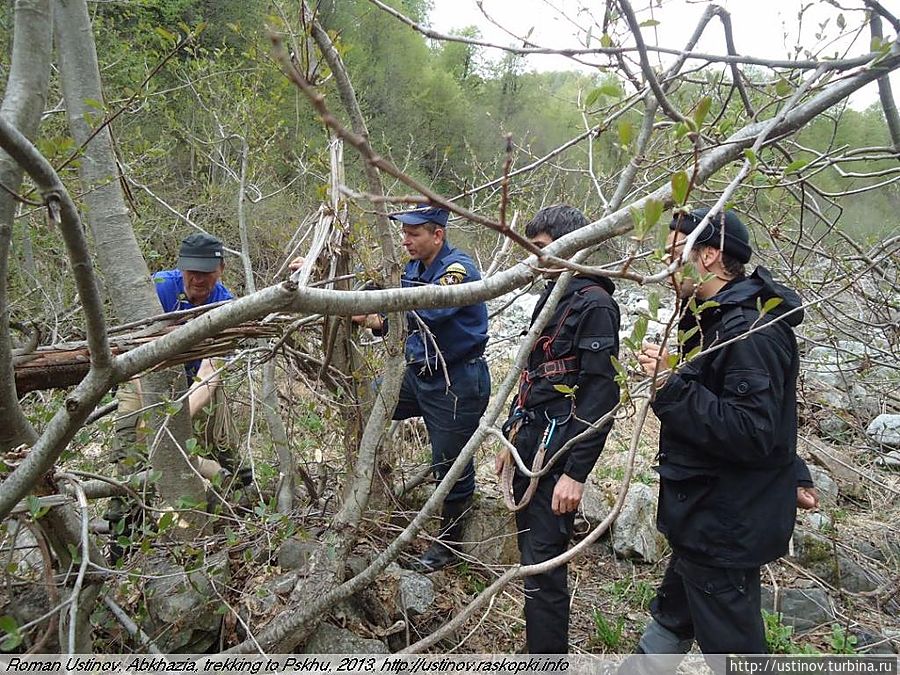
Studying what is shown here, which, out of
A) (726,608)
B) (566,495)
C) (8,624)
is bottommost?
(726,608)

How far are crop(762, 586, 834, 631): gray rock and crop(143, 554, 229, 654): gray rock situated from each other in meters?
2.89

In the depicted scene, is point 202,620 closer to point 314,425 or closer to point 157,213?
point 314,425

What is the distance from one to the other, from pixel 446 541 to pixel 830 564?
99.0 inches

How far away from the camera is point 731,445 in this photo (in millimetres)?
1836

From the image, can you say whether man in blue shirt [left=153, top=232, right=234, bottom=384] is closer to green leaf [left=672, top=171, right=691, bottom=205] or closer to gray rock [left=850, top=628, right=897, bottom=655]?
green leaf [left=672, top=171, right=691, bottom=205]

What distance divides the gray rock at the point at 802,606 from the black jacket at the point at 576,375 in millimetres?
1761

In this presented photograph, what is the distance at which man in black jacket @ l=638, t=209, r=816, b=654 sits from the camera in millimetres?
1841

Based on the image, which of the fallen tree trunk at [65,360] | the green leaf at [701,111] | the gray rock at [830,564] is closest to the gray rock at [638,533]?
the gray rock at [830,564]

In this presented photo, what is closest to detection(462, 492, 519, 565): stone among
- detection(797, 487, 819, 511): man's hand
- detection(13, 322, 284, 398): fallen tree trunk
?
detection(797, 487, 819, 511): man's hand

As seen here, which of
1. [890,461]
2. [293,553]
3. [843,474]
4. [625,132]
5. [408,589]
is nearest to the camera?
[625,132]

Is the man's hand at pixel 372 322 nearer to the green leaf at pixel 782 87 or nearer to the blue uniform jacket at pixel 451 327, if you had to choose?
the blue uniform jacket at pixel 451 327

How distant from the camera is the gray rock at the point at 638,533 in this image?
361 centimetres

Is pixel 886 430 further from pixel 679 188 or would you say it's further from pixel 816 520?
pixel 679 188

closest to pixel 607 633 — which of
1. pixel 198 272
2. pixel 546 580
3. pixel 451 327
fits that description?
pixel 546 580
